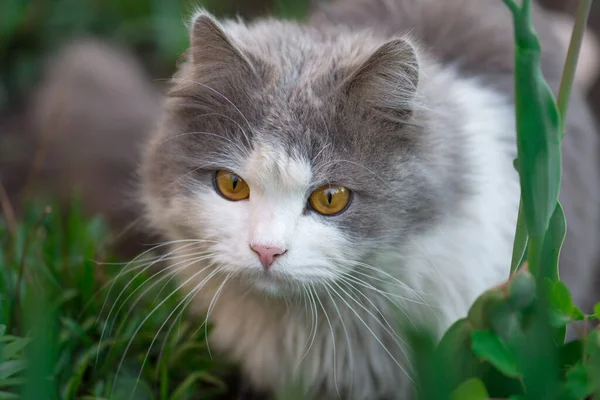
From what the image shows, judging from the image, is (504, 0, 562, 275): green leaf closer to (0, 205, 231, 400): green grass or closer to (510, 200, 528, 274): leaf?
(510, 200, 528, 274): leaf

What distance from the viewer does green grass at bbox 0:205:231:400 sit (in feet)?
6.41

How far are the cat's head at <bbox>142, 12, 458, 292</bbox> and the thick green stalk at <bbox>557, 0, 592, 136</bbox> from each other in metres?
0.35

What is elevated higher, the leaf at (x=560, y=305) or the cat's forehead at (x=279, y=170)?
the cat's forehead at (x=279, y=170)

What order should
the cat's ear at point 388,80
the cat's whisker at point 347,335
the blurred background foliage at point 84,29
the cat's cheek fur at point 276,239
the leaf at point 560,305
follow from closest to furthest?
1. the leaf at point 560,305
2. the cat's cheek fur at point 276,239
3. the cat's ear at point 388,80
4. the cat's whisker at point 347,335
5. the blurred background foliage at point 84,29

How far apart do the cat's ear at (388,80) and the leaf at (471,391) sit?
0.67 m

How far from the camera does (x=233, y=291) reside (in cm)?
192

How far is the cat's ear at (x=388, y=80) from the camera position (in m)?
1.63

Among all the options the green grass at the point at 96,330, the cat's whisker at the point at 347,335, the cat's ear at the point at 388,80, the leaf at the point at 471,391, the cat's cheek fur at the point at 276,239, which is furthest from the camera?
the green grass at the point at 96,330

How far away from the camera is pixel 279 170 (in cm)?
157

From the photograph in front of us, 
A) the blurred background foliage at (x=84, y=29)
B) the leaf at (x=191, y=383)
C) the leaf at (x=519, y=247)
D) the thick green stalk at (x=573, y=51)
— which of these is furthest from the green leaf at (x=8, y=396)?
the blurred background foliage at (x=84, y=29)

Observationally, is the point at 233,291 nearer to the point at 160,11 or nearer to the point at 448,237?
the point at 448,237

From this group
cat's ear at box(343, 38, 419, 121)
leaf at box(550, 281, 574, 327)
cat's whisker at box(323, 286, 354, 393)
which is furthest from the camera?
cat's whisker at box(323, 286, 354, 393)

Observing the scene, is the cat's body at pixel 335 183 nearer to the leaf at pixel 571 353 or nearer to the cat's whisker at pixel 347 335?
the cat's whisker at pixel 347 335

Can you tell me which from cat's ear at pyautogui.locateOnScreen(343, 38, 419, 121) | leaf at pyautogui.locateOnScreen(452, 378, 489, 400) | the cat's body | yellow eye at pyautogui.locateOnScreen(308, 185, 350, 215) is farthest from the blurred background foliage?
leaf at pyautogui.locateOnScreen(452, 378, 489, 400)
